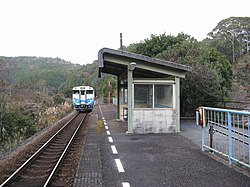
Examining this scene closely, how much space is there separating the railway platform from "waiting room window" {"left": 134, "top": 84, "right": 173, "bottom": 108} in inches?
89.1

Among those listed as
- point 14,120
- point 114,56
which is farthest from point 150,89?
point 14,120

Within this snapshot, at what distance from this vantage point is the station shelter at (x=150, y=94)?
33.7 feet

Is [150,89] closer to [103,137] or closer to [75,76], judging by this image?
[103,137]

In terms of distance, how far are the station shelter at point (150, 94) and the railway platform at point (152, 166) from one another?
173 cm

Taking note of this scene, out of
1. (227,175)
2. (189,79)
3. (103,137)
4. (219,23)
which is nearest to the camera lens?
(227,175)

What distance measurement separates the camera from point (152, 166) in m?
5.75

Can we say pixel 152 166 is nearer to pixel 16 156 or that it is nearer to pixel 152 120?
pixel 16 156

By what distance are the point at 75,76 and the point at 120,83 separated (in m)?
65.4

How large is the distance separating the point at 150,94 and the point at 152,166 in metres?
5.10

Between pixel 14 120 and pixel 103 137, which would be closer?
pixel 103 137

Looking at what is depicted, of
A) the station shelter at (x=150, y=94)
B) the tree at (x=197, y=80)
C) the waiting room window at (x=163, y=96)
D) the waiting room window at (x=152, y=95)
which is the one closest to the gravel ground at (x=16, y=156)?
the station shelter at (x=150, y=94)

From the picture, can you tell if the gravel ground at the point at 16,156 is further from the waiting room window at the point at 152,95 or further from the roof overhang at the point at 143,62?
the waiting room window at the point at 152,95

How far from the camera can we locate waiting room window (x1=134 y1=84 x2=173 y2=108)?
10.5m

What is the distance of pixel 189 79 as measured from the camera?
14875 mm
